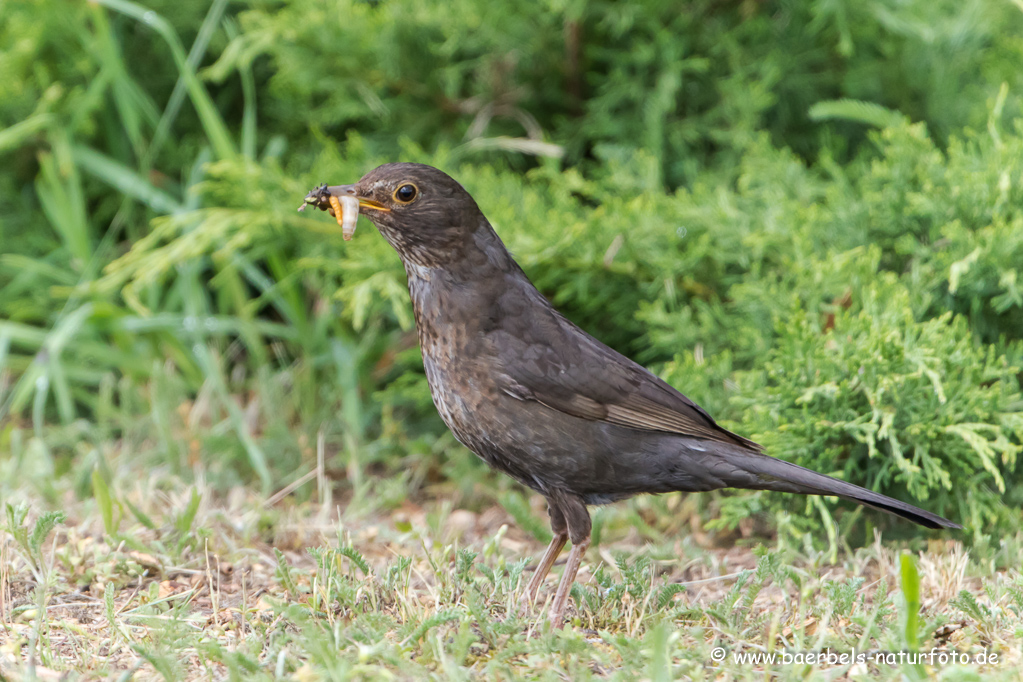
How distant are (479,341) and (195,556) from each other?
4.49 ft

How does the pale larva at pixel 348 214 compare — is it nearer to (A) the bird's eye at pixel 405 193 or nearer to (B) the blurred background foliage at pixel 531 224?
(A) the bird's eye at pixel 405 193

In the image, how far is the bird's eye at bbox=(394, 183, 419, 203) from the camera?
126 inches

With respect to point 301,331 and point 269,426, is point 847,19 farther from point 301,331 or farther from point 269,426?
point 269,426

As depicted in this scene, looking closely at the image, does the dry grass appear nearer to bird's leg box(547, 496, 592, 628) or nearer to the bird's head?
bird's leg box(547, 496, 592, 628)

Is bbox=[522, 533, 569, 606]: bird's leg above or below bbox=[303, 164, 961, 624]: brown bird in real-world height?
below

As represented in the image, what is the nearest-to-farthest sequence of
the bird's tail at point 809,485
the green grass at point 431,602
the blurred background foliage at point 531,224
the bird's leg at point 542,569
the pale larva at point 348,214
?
the green grass at point 431,602, the bird's tail at point 809,485, the pale larva at point 348,214, the bird's leg at point 542,569, the blurred background foliage at point 531,224

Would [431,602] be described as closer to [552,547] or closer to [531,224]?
[552,547]

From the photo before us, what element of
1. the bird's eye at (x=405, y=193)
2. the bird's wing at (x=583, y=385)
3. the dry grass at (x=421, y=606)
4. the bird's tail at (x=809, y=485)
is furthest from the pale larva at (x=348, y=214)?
the bird's tail at (x=809, y=485)

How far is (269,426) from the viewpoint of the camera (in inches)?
195

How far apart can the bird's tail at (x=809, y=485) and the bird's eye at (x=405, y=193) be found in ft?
4.58

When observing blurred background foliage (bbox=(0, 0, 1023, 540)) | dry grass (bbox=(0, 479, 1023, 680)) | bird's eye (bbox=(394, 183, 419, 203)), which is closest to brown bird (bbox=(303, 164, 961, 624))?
bird's eye (bbox=(394, 183, 419, 203))

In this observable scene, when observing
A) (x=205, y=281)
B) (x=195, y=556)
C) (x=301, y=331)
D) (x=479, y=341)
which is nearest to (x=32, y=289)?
(x=205, y=281)

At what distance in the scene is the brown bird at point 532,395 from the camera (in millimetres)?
3123

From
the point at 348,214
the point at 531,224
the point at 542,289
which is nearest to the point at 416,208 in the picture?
the point at 348,214
